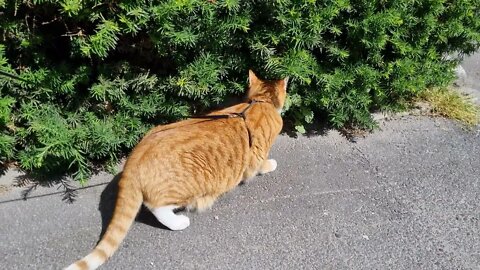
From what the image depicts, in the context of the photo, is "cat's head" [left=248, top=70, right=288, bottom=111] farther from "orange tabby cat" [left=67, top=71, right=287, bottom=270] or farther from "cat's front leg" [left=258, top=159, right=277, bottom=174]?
"cat's front leg" [left=258, top=159, right=277, bottom=174]

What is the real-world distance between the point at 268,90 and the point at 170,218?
1262mm

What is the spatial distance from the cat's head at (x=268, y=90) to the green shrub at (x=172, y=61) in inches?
5.8

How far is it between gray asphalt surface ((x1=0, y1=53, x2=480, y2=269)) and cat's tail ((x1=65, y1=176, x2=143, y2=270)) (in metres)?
0.15

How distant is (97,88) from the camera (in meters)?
3.36

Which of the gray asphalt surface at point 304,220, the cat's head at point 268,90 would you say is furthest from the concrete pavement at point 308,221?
the cat's head at point 268,90

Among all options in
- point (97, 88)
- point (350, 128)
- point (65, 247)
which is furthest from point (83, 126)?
point (350, 128)

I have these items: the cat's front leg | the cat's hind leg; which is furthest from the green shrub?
the cat's hind leg

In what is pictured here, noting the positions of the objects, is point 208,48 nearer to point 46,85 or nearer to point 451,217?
point 46,85

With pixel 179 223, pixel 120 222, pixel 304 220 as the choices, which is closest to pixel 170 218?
pixel 179 223

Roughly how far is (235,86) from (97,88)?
1.12 m

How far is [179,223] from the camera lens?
10.8 feet

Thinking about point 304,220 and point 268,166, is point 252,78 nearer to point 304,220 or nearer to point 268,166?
point 268,166

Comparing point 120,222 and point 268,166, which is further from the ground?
point 120,222

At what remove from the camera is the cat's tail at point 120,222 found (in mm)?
2922
